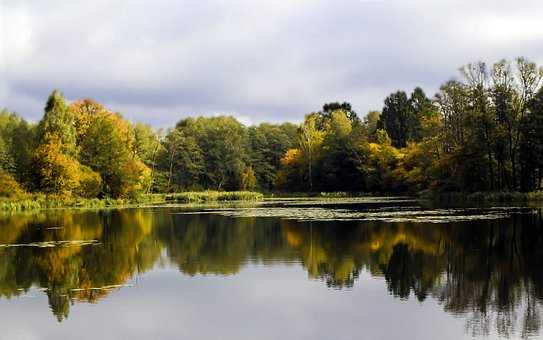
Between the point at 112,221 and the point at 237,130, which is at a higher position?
the point at 237,130

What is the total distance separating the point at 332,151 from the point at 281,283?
66237 mm

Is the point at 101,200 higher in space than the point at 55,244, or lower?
higher

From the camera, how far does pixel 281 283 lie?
14289 mm

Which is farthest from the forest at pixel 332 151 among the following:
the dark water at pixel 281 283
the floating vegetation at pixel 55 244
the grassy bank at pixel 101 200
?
the floating vegetation at pixel 55 244

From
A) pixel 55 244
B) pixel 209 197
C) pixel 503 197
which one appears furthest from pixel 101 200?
pixel 503 197

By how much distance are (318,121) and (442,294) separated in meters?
83.6

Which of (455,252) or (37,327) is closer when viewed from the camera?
(37,327)

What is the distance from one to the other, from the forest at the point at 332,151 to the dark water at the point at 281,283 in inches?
936

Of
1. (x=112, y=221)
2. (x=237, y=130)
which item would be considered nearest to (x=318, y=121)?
(x=237, y=130)

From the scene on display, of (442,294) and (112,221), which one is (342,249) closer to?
(442,294)

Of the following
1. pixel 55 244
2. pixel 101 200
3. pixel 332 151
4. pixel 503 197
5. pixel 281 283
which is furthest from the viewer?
pixel 332 151

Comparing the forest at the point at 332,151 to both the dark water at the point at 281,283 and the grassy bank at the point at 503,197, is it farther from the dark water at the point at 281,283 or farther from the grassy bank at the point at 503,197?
the dark water at the point at 281,283

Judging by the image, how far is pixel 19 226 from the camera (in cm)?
3241

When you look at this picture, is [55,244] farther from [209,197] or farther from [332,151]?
[332,151]
